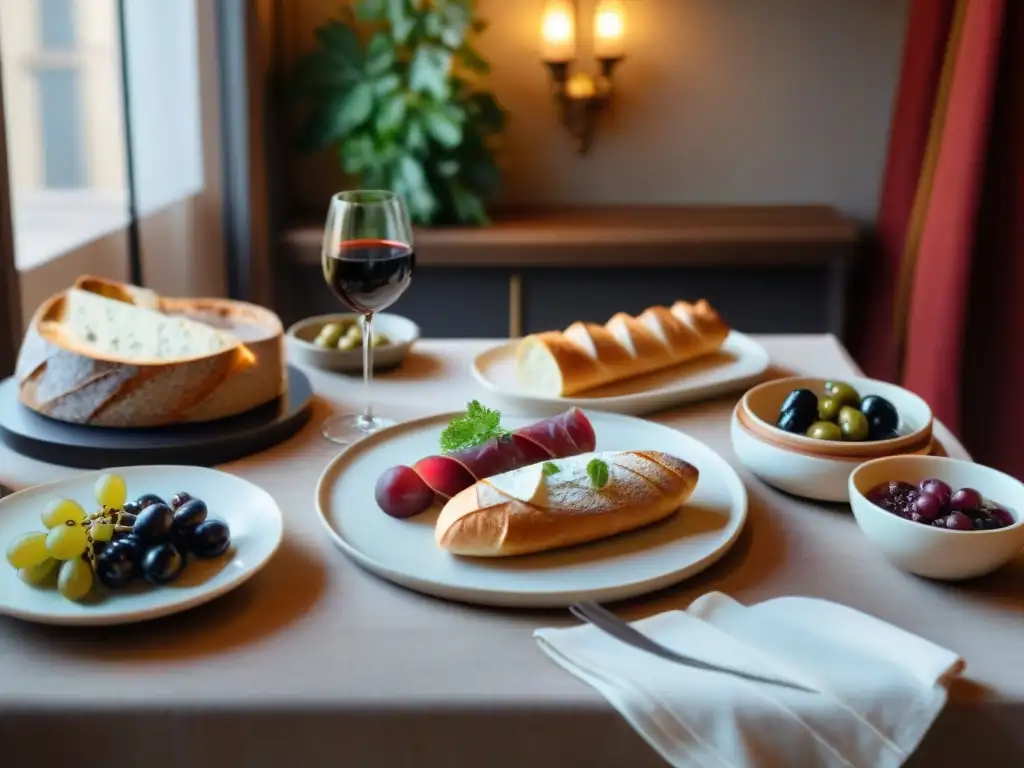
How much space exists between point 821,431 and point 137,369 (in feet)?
2.36

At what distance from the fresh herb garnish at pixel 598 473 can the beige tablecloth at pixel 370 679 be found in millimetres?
115

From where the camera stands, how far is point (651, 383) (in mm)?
1434

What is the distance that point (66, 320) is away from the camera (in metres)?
1.32

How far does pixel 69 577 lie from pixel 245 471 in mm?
328

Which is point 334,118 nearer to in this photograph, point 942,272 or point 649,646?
point 942,272

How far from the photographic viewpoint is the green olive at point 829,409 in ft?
3.84

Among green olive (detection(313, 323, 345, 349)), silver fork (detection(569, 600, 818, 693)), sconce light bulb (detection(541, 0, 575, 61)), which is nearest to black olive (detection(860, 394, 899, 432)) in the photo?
silver fork (detection(569, 600, 818, 693))

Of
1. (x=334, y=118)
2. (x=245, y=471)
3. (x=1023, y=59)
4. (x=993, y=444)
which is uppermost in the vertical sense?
(x=1023, y=59)

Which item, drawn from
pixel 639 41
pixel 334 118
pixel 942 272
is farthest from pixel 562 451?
pixel 639 41

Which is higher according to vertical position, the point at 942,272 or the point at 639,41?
the point at 639,41

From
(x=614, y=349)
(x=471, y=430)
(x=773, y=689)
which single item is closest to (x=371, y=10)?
(x=614, y=349)

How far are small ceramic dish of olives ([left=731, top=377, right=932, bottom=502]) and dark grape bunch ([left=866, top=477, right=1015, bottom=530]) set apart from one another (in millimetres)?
89

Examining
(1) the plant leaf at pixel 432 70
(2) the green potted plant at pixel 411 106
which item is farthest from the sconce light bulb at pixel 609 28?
(1) the plant leaf at pixel 432 70

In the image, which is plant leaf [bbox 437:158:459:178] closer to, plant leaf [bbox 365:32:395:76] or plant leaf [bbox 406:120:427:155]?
plant leaf [bbox 406:120:427:155]
